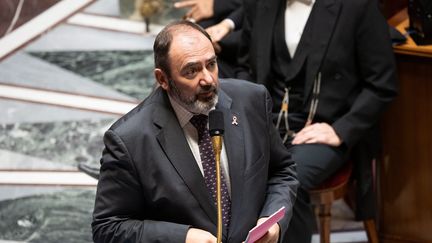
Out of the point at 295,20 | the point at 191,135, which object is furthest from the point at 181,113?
the point at 295,20

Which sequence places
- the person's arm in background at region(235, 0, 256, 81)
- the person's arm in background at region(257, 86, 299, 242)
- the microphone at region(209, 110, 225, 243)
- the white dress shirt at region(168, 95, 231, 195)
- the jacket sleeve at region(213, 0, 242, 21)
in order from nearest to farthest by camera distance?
the microphone at region(209, 110, 225, 243) < the white dress shirt at region(168, 95, 231, 195) < the person's arm in background at region(257, 86, 299, 242) < the person's arm in background at region(235, 0, 256, 81) < the jacket sleeve at region(213, 0, 242, 21)

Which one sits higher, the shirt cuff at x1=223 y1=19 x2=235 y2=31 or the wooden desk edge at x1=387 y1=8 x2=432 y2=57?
the wooden desk edge at x1=387 y1=8 x2=432 y2=57

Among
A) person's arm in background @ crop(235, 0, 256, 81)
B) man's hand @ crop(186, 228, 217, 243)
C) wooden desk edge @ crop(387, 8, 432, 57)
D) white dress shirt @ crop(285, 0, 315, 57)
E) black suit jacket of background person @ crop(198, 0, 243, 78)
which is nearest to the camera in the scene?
man's hand @ crop(186, 228, 217, 243)

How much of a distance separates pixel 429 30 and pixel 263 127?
1155 mm

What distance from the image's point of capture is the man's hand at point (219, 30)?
4469 mm

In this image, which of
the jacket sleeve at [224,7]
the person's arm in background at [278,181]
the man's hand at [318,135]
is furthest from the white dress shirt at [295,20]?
the person's arm in background at [278,181]

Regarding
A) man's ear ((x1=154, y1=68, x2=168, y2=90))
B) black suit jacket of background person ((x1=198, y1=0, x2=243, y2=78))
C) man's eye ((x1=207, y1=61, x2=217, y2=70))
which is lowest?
black suit jacket of background person ((x1=198, y1=0, x2=243, y2=78))

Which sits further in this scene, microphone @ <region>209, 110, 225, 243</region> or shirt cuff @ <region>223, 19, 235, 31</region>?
shirt cuff @ <region>223, 19, 235, 31</region>

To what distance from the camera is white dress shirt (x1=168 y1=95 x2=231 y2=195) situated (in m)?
2.90

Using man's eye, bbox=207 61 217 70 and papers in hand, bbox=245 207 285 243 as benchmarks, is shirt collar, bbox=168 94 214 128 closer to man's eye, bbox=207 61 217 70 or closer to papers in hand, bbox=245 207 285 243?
man's eye, bbox=207 61 217 70

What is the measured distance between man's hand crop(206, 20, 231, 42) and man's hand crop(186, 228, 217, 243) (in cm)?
174

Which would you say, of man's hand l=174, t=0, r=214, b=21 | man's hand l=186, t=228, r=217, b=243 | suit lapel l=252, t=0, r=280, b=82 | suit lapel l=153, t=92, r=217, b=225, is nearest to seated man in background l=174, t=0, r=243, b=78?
man's hand l=174, t=0, r=214, b=21

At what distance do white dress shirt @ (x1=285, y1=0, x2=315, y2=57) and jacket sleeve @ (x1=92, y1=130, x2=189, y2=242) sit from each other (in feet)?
4.50

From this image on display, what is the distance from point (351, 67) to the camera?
13.0 ft
